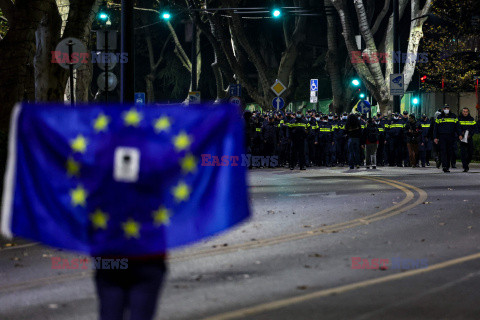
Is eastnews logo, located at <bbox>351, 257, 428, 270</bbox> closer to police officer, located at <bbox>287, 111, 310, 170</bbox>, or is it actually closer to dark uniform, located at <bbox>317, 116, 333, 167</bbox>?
police officer, located at <bbox>287, 111, 310, 170</bbox>

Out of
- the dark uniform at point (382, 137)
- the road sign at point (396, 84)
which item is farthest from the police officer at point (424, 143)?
the road sign at point (396, 84)

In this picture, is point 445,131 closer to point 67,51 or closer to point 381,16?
point 67,51

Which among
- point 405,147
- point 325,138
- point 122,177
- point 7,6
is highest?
point 7,6

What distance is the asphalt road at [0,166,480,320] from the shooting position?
7422mm

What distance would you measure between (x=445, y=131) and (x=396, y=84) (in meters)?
9.58

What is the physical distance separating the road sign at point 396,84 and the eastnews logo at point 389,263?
26.9 metres

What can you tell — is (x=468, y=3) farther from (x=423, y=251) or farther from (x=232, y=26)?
(x=423, y=251)

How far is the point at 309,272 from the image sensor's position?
918 cm

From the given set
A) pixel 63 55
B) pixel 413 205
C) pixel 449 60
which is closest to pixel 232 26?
pixel 449 60

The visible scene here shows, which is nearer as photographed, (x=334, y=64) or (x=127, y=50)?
(x=127, y=50)

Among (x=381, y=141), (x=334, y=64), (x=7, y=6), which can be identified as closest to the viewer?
(x=7, y=6)

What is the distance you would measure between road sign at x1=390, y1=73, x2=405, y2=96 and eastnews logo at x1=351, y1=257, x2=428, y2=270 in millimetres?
26856

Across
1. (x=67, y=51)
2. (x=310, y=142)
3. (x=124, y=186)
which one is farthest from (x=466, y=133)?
(x=124, y=186)

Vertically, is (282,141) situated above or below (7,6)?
below
